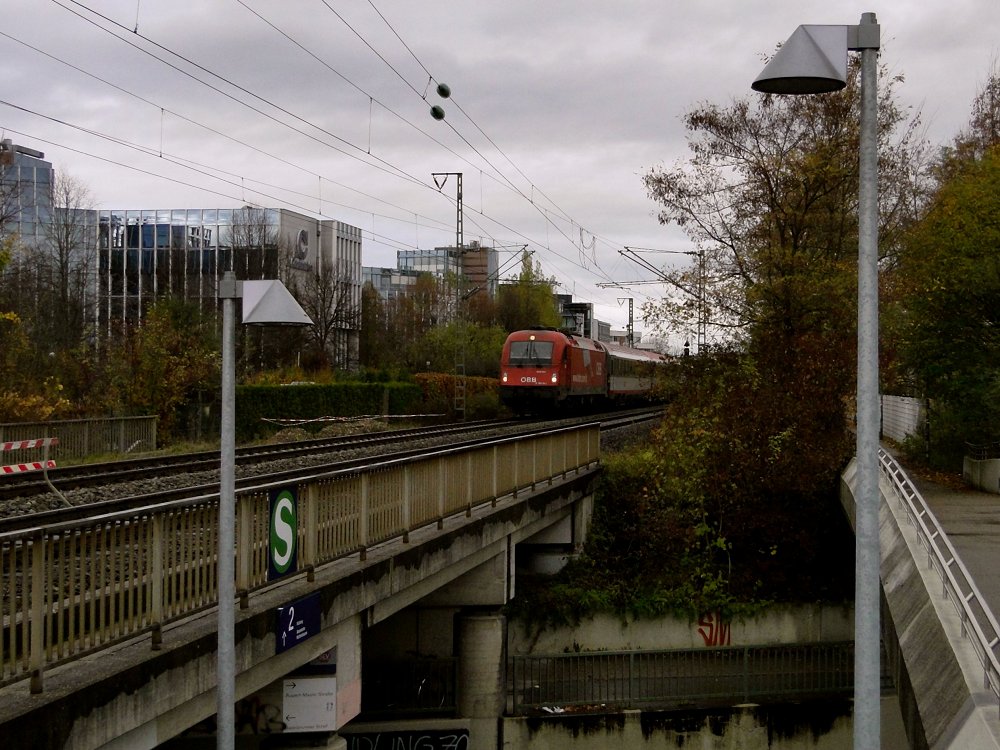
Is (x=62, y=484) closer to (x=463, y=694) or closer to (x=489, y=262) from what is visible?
(x=463, y=694)

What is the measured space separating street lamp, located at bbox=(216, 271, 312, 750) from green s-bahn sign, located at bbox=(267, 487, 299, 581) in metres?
2.39

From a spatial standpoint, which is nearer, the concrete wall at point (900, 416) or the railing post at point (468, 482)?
the railing post at point (468, 482)

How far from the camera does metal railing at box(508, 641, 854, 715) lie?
76.7 ft

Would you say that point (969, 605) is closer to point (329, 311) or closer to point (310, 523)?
point (310, 523)

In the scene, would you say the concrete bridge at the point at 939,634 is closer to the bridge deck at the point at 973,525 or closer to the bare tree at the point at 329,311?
the bridge deck at the point at 973,525

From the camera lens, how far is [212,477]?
21.0 m

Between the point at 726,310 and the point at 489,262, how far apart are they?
4801 inches

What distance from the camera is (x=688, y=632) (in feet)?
88.1

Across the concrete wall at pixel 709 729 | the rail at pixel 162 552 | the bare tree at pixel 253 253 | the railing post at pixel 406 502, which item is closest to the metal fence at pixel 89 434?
the concrete wall at pixel 709 729

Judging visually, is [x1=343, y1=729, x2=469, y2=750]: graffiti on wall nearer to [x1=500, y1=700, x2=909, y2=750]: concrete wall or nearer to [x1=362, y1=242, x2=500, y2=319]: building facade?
[x1=500, y1=700, x2=909, y2=750]: concrete wall

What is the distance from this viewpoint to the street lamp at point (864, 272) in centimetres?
743

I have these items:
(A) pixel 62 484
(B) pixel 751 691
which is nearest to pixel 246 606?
(A) pixel 62 484

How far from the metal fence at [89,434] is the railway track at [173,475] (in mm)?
3877

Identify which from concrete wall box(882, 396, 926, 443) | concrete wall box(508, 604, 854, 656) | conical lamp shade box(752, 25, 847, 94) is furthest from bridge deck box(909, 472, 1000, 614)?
concrete wall box(882, 396, 926, 443)
